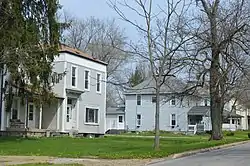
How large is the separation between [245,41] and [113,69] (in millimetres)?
47314

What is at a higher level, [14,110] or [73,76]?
[73,76]

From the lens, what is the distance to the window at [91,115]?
153ft

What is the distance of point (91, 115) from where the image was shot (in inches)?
1868

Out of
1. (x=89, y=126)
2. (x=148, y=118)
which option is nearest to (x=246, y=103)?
(x=148, y=118)

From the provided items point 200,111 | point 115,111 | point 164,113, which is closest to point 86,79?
point 164,113

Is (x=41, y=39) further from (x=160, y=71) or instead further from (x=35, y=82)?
(x=160, y=71)

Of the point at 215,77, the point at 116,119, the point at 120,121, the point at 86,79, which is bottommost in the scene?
the point at 120,121

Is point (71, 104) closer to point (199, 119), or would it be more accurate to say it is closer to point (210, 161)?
point (210, 161)

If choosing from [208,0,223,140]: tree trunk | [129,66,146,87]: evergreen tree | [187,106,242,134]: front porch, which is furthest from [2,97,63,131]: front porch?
[129,66,146,87]: evergreen tree

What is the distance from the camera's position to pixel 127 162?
19484 millimetres

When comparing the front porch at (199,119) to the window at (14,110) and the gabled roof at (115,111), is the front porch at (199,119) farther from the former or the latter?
the window at (14,110)

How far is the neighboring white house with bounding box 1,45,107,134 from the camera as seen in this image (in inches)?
1601

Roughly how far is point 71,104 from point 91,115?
3.28 meters

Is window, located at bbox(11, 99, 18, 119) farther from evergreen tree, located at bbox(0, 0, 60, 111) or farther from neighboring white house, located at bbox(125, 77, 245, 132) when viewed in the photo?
neighboring white house, located at bbox(125, 77, 245, 132)
